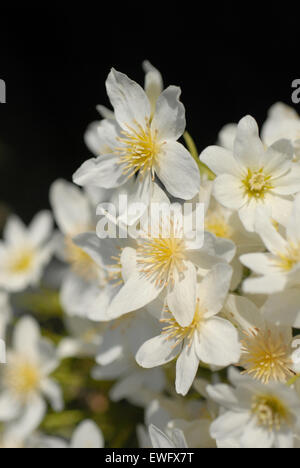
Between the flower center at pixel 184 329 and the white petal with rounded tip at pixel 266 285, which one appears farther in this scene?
the flower center at pixel 184 329

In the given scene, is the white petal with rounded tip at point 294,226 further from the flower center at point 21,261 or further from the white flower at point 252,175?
the flower center at point 21,261

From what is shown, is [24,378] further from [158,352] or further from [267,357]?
[267,357]

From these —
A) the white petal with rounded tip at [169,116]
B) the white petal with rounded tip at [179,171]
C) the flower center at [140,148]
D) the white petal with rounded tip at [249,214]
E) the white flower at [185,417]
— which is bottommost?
the white flower at [185,417]

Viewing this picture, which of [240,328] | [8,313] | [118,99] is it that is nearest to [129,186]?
[118,99]

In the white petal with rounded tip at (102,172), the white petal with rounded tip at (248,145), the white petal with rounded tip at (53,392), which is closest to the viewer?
the white petal with rounded tip at (248,145)

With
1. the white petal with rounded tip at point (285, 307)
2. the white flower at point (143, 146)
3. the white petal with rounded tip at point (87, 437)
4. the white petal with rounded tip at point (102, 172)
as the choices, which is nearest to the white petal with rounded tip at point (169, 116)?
the white flower at point (143, 146)

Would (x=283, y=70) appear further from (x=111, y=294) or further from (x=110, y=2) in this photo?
(x=111, y=294)

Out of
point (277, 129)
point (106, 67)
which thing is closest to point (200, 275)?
point (277, 129)
